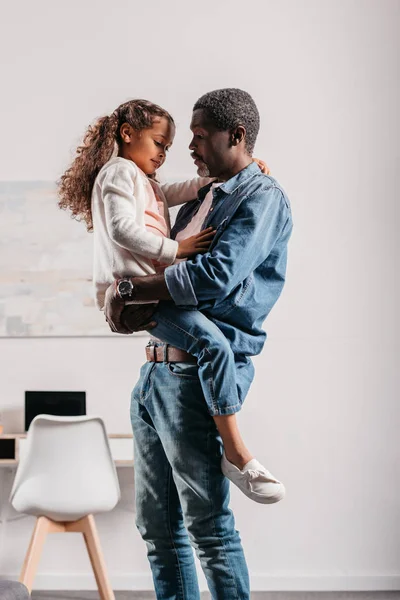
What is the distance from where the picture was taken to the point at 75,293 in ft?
11.7

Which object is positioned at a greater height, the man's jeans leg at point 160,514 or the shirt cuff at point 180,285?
the shirt cuff at point 180,285

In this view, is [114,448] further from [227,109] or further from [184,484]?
→ [227,109]

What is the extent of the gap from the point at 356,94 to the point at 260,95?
48 centimetres

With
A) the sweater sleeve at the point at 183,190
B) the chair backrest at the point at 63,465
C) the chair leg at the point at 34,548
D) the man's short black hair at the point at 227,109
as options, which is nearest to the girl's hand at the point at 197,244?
the man's short black hair at the point at 227,109

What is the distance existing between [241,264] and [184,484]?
0.47 meters

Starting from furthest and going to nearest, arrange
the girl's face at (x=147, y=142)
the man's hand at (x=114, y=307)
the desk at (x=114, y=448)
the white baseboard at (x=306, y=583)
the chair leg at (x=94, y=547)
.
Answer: the white baseboard at (x=306, y=583) < the desk at (x=114, y=448) < the chair leg at (x=94, y=547) < the girl's face at (x=147, y=142) < the man's hand at (x=114, y=307)

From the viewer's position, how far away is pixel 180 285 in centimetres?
148

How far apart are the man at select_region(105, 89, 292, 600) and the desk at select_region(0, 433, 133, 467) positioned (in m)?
1.59

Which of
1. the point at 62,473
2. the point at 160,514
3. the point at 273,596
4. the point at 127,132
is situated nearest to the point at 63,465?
the point at 62,473

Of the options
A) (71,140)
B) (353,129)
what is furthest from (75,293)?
(353,129)

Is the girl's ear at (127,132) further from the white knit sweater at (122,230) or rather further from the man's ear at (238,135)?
the man's ear at (238,135)

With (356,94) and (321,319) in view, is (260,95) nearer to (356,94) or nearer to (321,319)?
(356,94)

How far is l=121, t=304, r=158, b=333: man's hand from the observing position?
1570mm

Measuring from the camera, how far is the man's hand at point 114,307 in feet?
5.12
